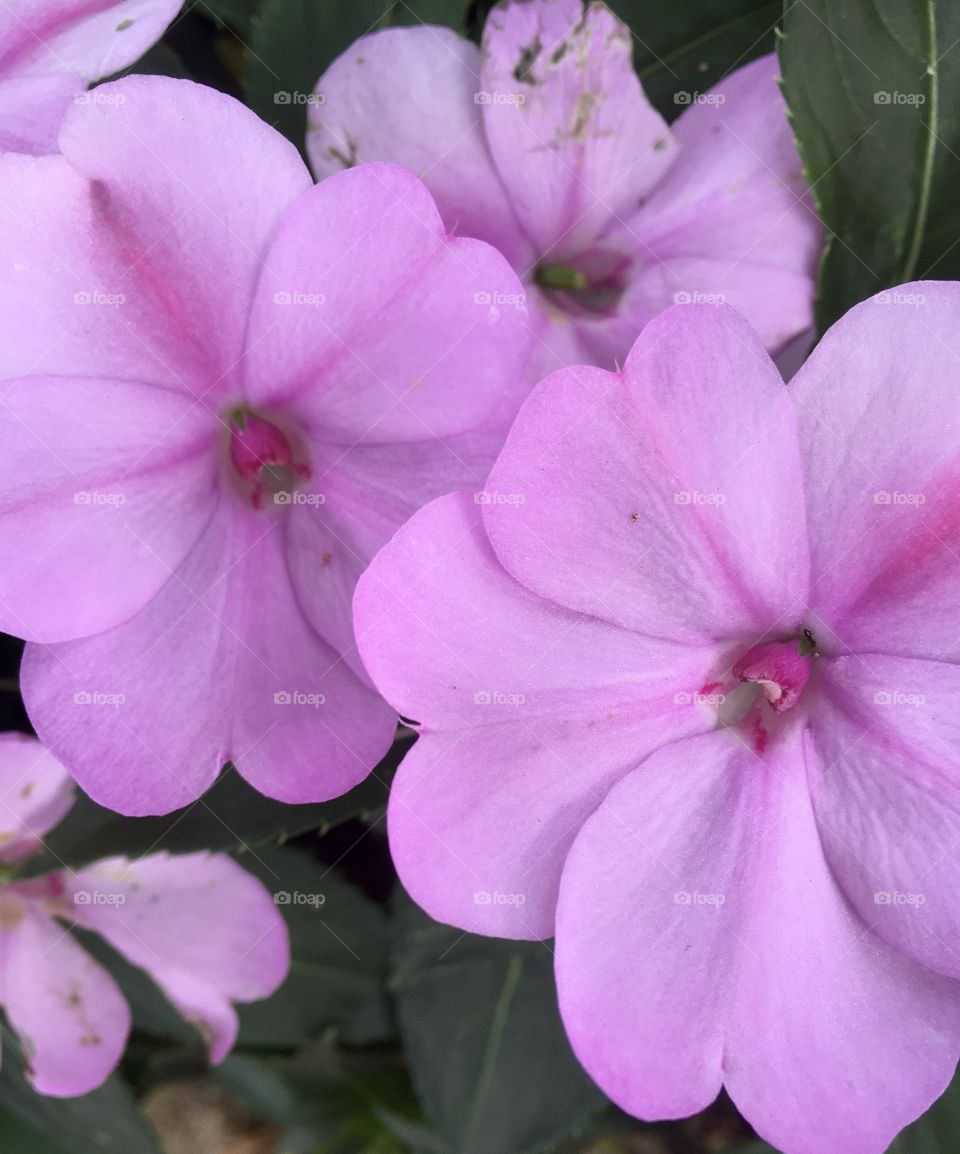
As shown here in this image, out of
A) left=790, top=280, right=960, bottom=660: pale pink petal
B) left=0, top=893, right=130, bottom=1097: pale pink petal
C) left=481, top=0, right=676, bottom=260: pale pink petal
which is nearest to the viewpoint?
left=790, top=280, right=960, bottom=660: pale pink petal

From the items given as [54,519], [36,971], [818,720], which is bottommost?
[36,971]

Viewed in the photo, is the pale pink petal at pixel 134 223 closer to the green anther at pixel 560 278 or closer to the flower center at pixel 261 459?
the flower center at pixel 261 459

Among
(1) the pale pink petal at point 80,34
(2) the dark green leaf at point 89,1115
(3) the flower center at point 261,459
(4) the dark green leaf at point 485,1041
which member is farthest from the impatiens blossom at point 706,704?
(2) the dark green leaf at point 89,1115

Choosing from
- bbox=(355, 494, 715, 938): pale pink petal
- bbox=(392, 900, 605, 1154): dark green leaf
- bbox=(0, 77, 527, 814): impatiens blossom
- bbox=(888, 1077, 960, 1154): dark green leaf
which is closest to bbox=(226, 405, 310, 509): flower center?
bbox=(0, 77, 527, 814): impatiens blossom

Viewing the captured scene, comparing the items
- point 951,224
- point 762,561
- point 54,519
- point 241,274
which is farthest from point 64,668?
point 951,224

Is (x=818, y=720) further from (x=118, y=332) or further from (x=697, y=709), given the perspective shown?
(x=118, y=332)

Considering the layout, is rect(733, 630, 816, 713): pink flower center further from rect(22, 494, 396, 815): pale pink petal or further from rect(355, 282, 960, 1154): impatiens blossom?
rect(22, 494, 396, 815): pale pink petal

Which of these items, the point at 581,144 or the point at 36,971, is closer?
the point at 581,144

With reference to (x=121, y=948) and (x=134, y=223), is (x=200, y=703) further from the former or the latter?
(x=121, y=948)
